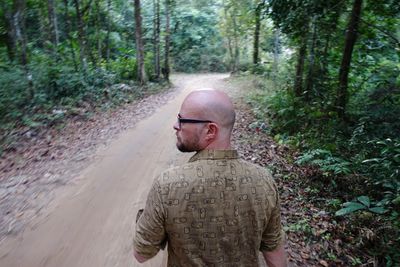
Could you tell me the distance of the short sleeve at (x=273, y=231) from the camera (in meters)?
1.74

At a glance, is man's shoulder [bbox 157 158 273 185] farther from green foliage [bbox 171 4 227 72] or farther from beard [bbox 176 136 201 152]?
green foliage [bbox 171 4 227 72]

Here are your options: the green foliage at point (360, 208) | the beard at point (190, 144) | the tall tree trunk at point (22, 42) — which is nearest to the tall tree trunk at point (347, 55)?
the green foliage at point (360, 208)

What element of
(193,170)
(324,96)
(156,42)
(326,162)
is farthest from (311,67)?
(156,42)

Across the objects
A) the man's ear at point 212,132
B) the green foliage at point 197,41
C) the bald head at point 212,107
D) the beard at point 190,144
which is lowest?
the green foliage at point 197,41

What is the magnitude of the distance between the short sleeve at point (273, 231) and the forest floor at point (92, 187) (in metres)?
2.19

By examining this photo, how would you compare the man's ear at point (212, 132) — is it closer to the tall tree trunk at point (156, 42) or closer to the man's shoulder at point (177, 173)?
the man's shoulder at point (177, 173)

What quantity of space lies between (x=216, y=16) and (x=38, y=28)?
67.5ft

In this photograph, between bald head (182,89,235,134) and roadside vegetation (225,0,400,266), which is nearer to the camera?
bald head (182,89,235,134)

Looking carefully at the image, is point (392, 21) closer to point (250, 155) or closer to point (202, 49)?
point (250, 155)

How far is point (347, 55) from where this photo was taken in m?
8.25

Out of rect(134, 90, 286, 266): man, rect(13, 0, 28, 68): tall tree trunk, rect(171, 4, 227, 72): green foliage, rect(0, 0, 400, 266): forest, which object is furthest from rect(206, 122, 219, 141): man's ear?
rect(171, 4, 227, 72): green foliage

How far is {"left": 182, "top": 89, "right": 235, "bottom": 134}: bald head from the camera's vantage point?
1596 mm

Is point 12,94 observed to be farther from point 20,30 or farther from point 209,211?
point 209,211

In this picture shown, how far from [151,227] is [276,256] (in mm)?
813
